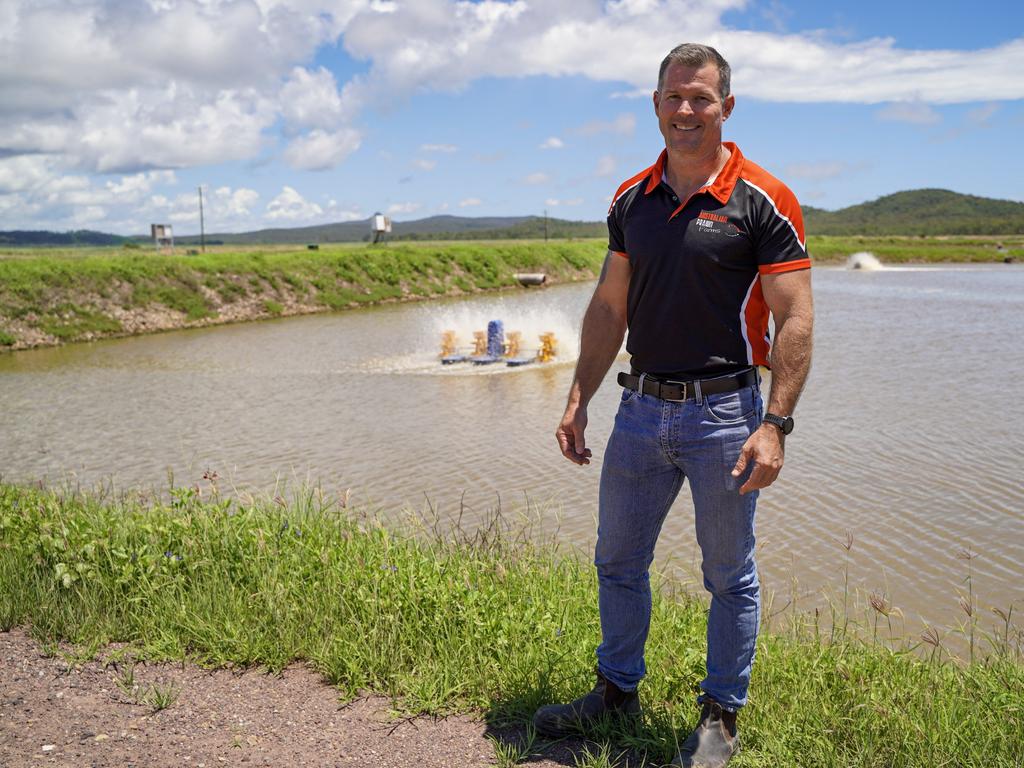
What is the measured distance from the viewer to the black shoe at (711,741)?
11.3 feet

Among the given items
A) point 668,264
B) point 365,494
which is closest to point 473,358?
point 365,494

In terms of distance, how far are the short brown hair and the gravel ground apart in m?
2.63

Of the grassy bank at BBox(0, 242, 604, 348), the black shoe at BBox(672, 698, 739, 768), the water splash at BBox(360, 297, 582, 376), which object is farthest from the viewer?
the grassy bank at BBox(0, 242, 604, 348)

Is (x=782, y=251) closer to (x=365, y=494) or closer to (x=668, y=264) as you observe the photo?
(x=668, y=264)

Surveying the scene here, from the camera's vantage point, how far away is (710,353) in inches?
138

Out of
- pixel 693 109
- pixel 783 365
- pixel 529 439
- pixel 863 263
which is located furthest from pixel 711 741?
pixel 863 263

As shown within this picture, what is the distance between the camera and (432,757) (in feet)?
12.1

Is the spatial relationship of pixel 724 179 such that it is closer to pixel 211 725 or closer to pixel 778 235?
pixel 778 235

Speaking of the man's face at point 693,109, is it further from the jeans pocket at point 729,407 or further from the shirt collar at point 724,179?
the jeans pocket at point 729,407

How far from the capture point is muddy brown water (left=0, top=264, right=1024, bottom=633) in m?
7.74

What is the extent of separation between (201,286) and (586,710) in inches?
1309

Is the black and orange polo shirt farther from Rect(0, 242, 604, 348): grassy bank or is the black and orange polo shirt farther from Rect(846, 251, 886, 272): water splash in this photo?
Rect(846, 251, 886, 272): water splash

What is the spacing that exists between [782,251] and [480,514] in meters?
6.06

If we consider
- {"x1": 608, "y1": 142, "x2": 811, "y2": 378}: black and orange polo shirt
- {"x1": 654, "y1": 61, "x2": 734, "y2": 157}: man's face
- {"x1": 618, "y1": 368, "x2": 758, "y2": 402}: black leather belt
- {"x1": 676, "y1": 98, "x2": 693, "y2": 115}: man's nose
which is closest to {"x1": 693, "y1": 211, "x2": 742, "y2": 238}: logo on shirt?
{"x1": 608, "y1": 142, "x2": 811, "y2": 378}: black and orange polo shirt
